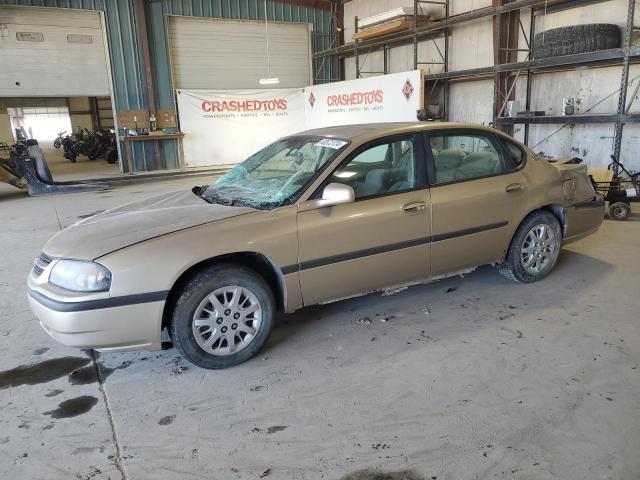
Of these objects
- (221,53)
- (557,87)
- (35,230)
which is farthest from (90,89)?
(557,87)

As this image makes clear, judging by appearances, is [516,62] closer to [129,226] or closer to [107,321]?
[129,226]

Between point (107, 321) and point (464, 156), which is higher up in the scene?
point (464, 156)

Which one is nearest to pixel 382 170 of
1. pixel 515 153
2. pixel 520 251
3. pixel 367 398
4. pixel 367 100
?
pixel 515 153

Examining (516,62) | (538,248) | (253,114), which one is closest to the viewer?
(538,248)

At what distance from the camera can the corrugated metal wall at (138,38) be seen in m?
13.4

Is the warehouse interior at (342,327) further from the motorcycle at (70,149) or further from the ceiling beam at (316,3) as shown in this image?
the motorcycle at (70,149)

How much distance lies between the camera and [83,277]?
2.69 metres

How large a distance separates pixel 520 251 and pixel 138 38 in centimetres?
1298

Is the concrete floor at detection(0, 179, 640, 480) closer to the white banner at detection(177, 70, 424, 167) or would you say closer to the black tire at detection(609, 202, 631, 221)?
the black tire at detection(609, 202, 631, 221)

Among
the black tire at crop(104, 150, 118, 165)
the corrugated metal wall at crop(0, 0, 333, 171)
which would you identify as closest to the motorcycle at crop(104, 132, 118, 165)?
the black tire at crop(104, 150, 118, 165)

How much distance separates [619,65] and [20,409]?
9266 mm

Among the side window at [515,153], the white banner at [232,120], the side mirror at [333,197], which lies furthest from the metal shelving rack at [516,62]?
the side mirror at [333,197]

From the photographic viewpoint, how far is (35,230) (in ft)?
23.5

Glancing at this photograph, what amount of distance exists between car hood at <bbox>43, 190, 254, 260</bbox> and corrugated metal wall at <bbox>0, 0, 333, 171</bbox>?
38.4 feet
